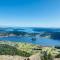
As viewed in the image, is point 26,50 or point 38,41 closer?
point 26,50

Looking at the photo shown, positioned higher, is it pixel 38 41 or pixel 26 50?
pixel 38 41

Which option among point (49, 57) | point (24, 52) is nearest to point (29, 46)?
point (24, 52)

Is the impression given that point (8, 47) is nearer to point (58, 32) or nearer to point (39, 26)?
point (39, 26)

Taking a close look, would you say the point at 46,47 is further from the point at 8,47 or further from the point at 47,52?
the point at 8,47

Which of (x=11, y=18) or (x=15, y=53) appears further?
(x=11, y=18)

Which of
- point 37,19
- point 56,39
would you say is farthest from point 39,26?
point 56,39

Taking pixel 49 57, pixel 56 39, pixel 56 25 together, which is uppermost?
pixel 56 25

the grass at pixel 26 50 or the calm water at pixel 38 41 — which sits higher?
the calm water at pixel 38 41

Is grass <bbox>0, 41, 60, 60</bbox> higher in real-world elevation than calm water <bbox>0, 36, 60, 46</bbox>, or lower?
lower

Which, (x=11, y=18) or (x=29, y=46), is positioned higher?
(x=11, y=18)
